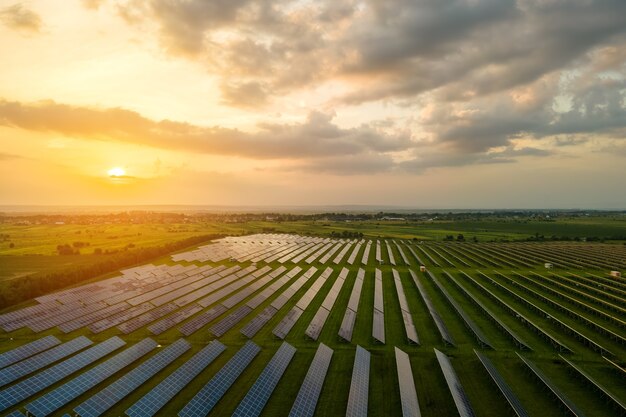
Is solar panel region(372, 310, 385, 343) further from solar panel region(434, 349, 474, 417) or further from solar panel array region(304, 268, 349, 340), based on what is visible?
solar panel region(434, 349, 474, 417)

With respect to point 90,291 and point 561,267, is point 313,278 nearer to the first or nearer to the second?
point 90,291

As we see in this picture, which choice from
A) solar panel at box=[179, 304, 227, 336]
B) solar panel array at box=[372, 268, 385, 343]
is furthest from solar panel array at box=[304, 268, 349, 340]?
solar panel at box=[179, 304, 227, 336]

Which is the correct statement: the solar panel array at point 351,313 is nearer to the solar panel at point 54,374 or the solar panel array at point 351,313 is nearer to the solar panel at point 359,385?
the solar panel at point 359,385

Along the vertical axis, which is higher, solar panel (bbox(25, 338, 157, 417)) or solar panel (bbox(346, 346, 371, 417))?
solar panel (bbox(346, 346, 371, 417))

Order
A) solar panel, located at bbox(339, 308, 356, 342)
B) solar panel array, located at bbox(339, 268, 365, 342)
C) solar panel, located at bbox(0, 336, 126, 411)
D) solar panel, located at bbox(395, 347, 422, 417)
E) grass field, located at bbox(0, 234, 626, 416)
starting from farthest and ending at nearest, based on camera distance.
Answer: solar panel array, located at bbox(339, 268, 365, 342), solar panel, located at bbox(339, 308, 356, 342), grass field, located at bbox(0, 234, 626, 416), solar panel, located at bbox(0, 336, 126, 411), solar panel, located at bbox(395, 347, 422, 417)

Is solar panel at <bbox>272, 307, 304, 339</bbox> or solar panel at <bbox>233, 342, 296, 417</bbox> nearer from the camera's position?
solar panel at <bbox>233, 342, 296, 417</bbox>

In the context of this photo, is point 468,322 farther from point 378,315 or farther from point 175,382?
point 175,382

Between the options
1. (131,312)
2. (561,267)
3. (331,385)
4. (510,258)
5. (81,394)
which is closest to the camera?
(81,394)

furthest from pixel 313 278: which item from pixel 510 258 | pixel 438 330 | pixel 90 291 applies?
pixel 510 258
